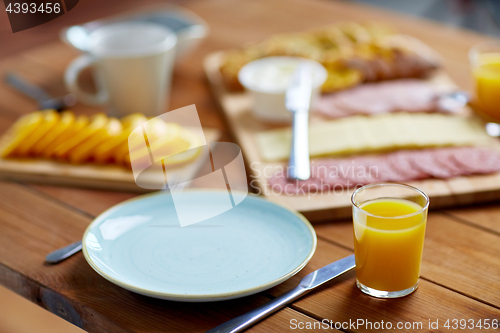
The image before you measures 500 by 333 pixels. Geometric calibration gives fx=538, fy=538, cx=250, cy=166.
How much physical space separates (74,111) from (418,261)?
106cm

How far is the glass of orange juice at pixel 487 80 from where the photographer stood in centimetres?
134

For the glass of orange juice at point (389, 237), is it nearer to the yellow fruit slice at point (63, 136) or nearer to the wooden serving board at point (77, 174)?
the wooden serving board at point (77, 174)

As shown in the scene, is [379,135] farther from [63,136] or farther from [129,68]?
[63,136]

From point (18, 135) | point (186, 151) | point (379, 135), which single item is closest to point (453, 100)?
point (379, 135)

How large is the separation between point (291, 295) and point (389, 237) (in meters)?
0.17

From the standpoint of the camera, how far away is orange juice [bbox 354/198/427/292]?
76 cm

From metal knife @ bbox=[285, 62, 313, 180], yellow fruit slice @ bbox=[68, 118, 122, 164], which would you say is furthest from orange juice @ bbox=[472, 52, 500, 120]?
yellow fruit slice @ bbox=[68, 118, 122, 164]

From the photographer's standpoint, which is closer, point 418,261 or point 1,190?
point 418,261

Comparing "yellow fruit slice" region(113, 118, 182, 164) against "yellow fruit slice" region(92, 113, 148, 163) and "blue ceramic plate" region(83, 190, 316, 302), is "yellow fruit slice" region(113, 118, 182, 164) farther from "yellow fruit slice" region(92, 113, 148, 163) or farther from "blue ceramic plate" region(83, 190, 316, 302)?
"blue ceramic plate" region(83, 190, 316, 302)

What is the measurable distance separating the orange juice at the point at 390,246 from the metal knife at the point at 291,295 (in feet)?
0.14

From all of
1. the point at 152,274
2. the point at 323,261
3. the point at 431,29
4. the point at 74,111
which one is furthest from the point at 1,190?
the point at 431,29

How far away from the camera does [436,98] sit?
1.45 m

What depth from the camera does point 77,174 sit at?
3.86ft

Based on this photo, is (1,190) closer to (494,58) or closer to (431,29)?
(494,58)
